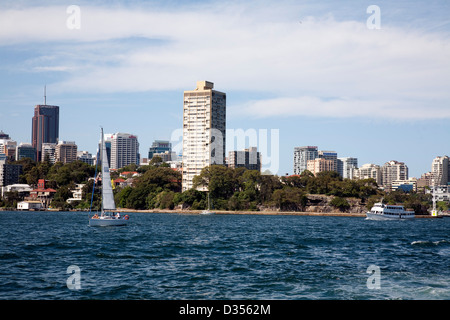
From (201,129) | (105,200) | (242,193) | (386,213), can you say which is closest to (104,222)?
(105,200)

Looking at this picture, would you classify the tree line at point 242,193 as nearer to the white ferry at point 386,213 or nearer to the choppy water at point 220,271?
the white ferry at point 386,213

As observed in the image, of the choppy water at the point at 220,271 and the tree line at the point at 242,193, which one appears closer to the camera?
the choppy water at the point at 220,271

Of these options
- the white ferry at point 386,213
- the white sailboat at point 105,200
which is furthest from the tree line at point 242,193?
the white sailboat at point 105,200

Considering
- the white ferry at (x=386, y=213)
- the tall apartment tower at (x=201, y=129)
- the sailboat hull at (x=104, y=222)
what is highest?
the tall apartment tower at (x=201, y=129)

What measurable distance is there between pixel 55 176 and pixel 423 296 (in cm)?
18726


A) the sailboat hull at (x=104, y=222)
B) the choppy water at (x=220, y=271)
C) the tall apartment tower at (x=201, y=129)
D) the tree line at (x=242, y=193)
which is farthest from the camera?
the tall apartment tower at (x=201, y=129)

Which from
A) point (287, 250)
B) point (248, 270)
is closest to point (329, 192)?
point (287, 250)

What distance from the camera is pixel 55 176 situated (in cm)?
19238

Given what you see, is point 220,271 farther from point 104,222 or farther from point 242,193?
point 242,193

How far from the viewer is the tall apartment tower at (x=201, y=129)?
160 m

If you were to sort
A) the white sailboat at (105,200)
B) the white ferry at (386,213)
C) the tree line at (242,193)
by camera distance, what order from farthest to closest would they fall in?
the tree line at (242,193) < the white ferry at (386,213) < the white sailboat at (105,200)

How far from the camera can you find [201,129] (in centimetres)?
15938

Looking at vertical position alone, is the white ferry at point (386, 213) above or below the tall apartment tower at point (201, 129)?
below

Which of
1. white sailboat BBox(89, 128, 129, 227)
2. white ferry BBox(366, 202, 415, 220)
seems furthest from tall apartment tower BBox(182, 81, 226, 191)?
white sailboat BBox(89, 128, 129, 227)
